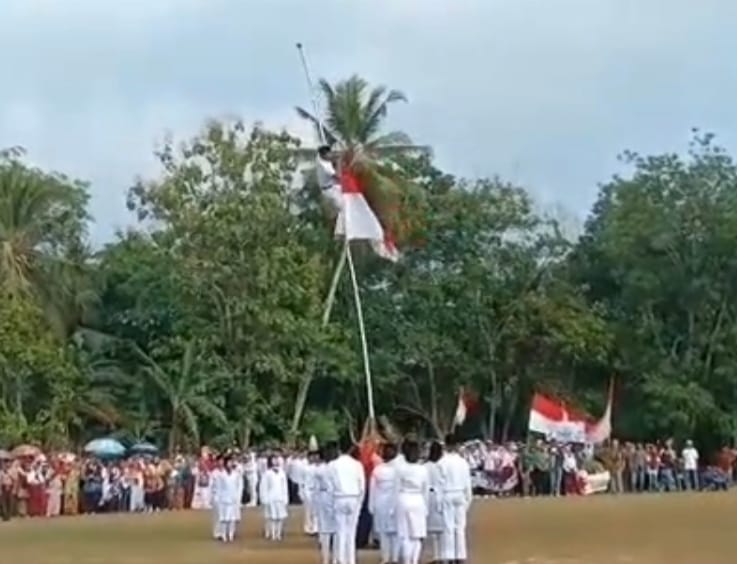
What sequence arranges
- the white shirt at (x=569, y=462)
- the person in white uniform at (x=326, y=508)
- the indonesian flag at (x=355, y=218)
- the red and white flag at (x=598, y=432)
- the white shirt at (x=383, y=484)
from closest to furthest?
the white shirt at (x=383, y=484) < the person in white uniform at (x=326, y=508) < the indonesian flag at (x=355, y=218) < the white shirt at (x=569, y=462) < the red and white flag at (x=598, y=432)

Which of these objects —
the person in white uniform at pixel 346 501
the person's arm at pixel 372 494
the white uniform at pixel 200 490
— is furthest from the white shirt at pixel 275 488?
the white uniform at pixel 200 490

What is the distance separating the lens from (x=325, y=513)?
2169 centimetres

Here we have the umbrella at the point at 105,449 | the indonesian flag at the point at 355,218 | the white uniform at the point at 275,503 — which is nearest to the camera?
the indonesian flag at the point at 355,218

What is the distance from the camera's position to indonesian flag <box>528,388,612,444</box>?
4850 cm

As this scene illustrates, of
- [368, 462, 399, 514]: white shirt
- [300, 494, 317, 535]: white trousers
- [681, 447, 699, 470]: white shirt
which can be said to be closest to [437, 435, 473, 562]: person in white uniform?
[368, 462, 399, 514]: white shirt

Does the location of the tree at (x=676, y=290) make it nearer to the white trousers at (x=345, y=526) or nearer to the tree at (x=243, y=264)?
the tree at (x=243, y=264)

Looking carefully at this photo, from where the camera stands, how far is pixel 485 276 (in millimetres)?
58656

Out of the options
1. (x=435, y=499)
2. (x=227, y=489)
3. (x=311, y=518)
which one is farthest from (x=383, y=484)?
(x=227, y=489)

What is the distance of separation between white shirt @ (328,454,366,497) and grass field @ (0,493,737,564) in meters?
1.55

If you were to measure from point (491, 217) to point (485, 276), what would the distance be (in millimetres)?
2081

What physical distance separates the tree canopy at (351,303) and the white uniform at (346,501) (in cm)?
2872

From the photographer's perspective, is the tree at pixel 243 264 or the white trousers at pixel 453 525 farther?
the tree at pixel 243 264

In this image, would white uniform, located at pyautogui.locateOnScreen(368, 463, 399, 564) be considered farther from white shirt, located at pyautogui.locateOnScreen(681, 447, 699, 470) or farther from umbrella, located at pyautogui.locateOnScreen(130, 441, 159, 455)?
white shirt, located at pyautogui.locateOnScreen(681, 447, 699, 470)

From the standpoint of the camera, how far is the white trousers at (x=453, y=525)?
19.5 metres
